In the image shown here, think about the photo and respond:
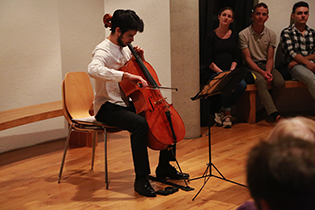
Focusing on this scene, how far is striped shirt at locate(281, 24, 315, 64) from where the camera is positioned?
466 cm

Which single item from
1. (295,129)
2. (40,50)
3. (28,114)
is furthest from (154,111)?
(40,50)

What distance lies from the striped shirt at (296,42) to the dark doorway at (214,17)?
52cm

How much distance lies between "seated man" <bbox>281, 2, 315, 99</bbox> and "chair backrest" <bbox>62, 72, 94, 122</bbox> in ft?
8.82

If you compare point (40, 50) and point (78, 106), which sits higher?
point (40, 50)

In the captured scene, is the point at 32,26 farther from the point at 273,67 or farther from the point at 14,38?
the point at 273,67

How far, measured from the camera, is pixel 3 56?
3600mm

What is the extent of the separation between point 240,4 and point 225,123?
5.20ft

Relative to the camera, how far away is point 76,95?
293 cm

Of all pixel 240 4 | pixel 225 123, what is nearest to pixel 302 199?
pixel 225 123

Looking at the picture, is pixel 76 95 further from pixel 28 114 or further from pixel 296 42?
pixel 296 42

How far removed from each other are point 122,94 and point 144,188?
0.68 metres

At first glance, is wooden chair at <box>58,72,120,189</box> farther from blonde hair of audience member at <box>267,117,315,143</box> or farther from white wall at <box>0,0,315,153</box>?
blonde hair of audience member at <box>267,117,315,143</box>

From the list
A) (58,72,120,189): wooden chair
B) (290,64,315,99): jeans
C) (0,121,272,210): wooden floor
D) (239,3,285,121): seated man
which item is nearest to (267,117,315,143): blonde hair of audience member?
(0,121,272,210): wooden floor

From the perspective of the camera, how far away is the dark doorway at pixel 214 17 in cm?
458
